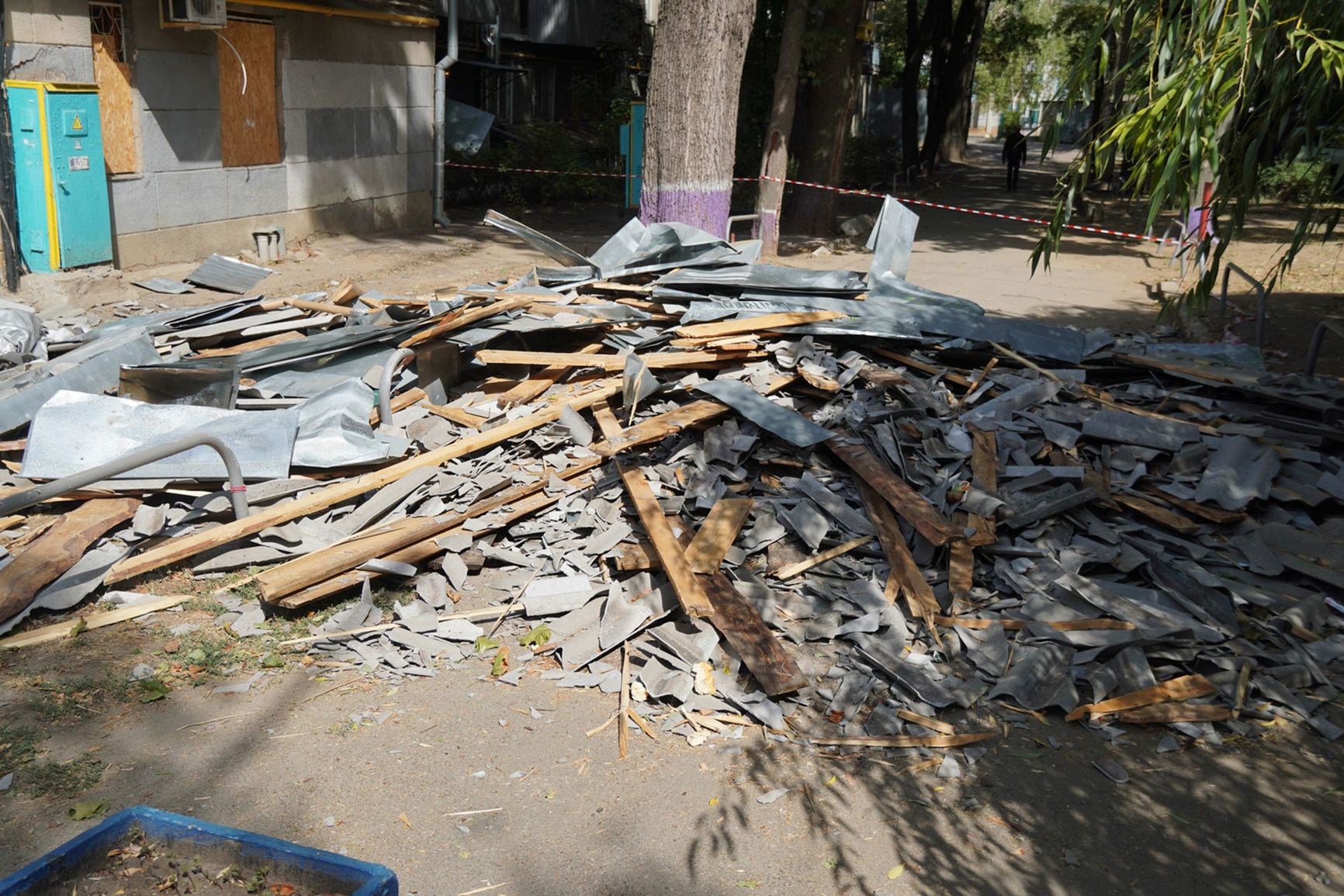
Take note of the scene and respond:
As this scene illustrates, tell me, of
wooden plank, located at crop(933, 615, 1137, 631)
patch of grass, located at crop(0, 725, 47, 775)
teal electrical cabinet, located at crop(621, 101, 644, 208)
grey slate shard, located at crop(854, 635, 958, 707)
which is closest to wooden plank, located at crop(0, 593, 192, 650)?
patch of grass, located at crop(0, 725, 47, 775)

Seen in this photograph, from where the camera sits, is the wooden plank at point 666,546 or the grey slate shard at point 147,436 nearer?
the wooden plank at point 666,546

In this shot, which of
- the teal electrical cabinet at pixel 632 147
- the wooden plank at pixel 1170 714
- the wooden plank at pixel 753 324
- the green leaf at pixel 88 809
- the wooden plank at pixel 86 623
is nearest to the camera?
the green leaf at pixel 88 809

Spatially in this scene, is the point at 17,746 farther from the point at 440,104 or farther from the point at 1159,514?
the point at 440,104

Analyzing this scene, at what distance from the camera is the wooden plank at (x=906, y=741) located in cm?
473

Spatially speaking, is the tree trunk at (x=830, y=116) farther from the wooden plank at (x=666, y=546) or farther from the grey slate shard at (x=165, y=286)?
the wooden plank at (x=666, y=546)

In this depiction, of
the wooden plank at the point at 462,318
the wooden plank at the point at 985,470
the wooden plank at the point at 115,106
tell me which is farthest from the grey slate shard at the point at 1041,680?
the wooden plank at the point at 115,106

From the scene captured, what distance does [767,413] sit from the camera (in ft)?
22.0

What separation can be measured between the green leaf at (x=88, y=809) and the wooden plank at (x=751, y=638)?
269 cm

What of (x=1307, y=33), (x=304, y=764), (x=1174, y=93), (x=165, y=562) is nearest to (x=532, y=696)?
(x=304, y=764)

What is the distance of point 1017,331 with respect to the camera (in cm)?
837

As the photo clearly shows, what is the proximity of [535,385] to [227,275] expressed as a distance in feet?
19.6

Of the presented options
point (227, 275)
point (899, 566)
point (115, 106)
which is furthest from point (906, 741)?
point (115, 106)

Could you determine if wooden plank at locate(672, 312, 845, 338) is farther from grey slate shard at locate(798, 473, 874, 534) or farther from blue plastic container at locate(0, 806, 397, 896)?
blue plastic container at locate(0, 806, 397, 896)

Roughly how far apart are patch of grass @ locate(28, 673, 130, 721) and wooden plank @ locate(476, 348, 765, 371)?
364 centimetres
